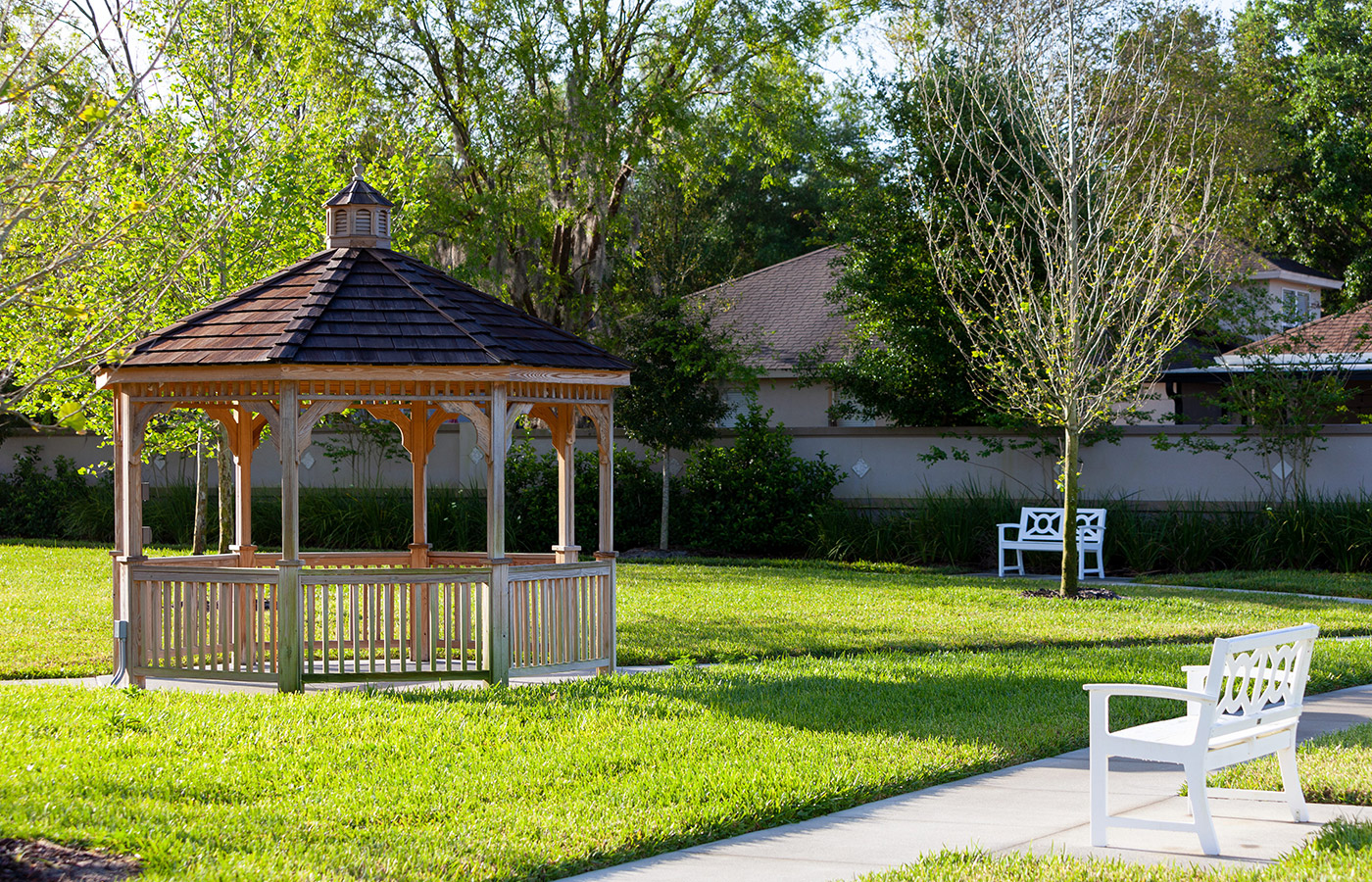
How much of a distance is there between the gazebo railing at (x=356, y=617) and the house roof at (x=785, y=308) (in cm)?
1759

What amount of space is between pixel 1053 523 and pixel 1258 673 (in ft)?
44.2

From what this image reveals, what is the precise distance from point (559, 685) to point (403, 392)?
8.13 ft

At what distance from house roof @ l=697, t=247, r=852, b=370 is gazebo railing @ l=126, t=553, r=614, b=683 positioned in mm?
17588

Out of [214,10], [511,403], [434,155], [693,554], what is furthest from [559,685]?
[434,155]

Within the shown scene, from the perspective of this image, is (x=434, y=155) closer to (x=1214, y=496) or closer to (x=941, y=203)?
(x=941, y=203)

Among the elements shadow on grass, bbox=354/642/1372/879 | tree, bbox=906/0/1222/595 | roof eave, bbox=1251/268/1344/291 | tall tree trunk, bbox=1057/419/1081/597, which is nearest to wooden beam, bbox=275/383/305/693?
shadow on grass, bbox=354/642/1372/879

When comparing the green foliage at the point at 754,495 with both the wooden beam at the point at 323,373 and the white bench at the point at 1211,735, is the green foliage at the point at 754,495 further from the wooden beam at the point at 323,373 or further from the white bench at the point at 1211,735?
the white bench at the point at 1211,735

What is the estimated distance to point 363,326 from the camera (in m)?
10.2

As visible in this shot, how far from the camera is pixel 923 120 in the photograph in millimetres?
21375

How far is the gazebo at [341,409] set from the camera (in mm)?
9969

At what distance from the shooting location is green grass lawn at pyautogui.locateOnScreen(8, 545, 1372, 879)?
5.99m

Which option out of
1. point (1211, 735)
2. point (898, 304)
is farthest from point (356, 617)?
point (898, 304)

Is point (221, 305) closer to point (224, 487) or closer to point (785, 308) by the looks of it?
point (224, 487)

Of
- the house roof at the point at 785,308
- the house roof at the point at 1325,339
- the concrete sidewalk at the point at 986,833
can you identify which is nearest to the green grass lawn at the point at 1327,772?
the concrete sidewalk at the point at 986,833
